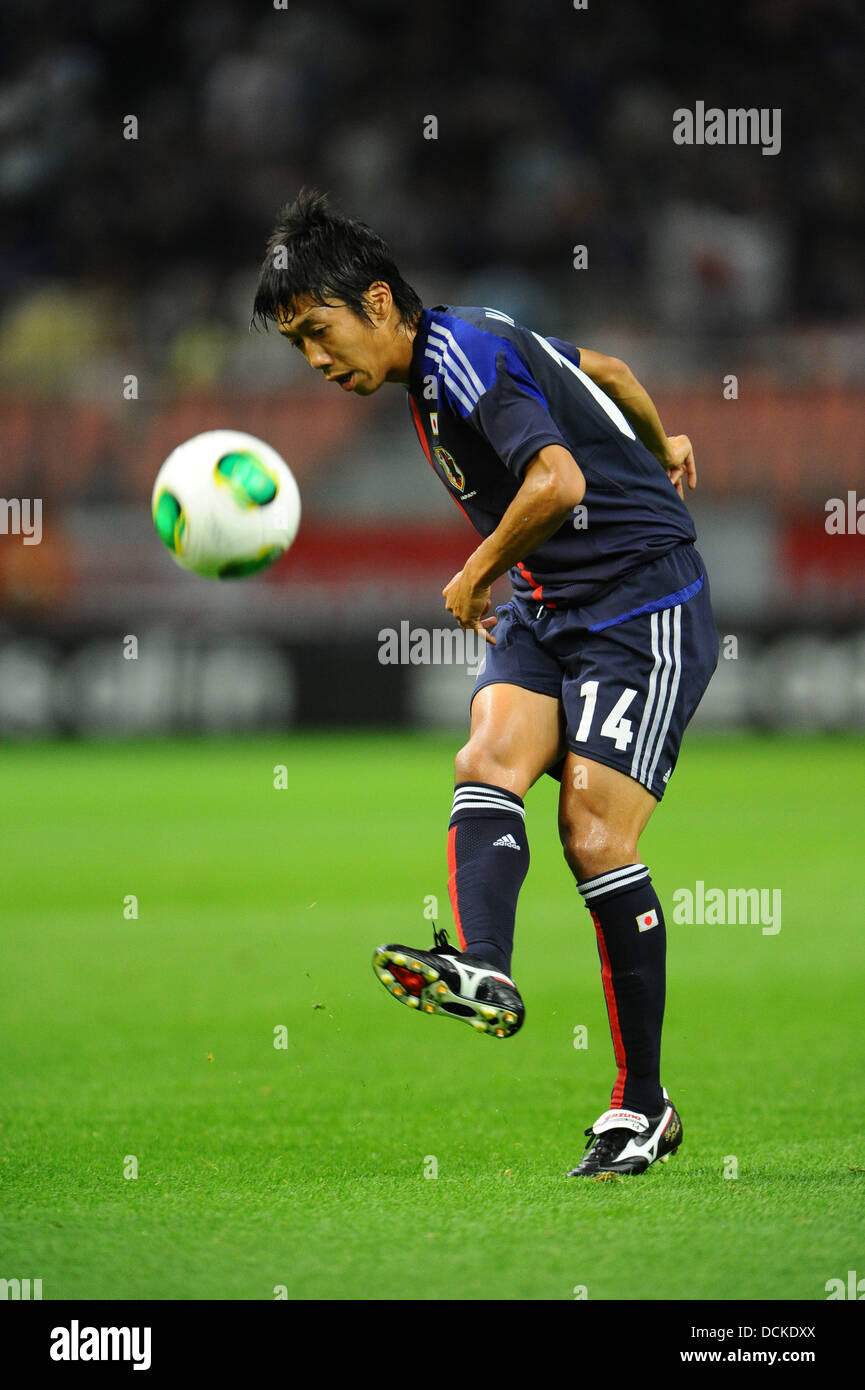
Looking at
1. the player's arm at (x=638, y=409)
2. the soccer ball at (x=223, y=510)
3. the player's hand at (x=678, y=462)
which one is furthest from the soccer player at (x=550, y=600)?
the soccer ball at (x=223, y=510)

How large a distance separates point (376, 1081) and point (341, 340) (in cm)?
204

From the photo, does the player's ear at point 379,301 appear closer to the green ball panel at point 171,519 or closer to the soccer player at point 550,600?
the soccer player at point 550,600

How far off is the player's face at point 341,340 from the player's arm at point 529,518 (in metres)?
0.41

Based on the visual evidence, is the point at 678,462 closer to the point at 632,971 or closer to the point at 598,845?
the point at 598,845

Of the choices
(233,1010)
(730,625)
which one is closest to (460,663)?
(730,625)

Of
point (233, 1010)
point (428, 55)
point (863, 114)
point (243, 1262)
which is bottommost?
point (243, 1262)

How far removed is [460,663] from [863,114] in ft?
34.6

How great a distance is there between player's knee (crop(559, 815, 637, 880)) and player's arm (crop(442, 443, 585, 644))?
1.77 feet

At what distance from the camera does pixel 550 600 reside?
3.72m

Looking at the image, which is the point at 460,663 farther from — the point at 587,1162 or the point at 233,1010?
the point at 587,1162

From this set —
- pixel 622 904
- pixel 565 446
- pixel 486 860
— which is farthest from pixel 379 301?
pixel 622 904

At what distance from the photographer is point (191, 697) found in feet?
50.9

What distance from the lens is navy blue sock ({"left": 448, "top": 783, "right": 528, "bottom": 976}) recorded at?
11.3 feet

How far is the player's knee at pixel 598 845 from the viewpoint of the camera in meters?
3.56
